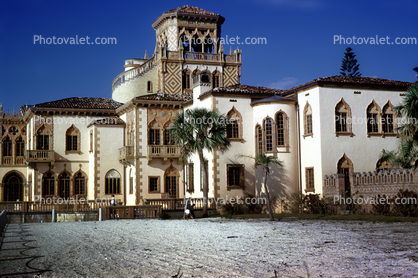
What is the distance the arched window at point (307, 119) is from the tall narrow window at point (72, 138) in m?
21.4

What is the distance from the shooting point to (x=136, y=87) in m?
51.7

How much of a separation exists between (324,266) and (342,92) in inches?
923

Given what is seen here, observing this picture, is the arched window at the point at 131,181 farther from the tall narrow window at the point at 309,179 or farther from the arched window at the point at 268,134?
the tall narrow window at the point at 309,179

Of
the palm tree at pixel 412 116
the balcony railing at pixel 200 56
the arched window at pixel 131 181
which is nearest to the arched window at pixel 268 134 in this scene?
the palm tree at pixel 412 116

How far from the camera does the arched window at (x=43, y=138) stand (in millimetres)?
46188

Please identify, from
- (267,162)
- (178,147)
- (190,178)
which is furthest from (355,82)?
(190,178)

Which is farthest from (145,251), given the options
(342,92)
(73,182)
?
(73,182)

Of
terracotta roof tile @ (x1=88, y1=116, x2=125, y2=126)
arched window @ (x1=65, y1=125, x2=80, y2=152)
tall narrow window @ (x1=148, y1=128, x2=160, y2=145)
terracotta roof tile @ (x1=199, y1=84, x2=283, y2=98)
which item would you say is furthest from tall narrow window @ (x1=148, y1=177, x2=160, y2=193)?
arched window @ (x1=65, y1=125, x2=80, y2=152)

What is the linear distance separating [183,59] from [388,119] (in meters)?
20.8

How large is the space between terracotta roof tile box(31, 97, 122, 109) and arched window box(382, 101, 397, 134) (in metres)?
24.2

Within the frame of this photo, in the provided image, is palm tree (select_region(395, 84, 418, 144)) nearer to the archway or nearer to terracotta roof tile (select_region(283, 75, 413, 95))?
terracotta roof tile (select_region(283, 75, 413, 95))

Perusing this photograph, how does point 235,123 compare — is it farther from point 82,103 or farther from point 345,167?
point 82,103

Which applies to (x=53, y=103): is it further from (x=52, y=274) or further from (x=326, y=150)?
(x=52, y=274)

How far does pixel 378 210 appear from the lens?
2923 centimetres
